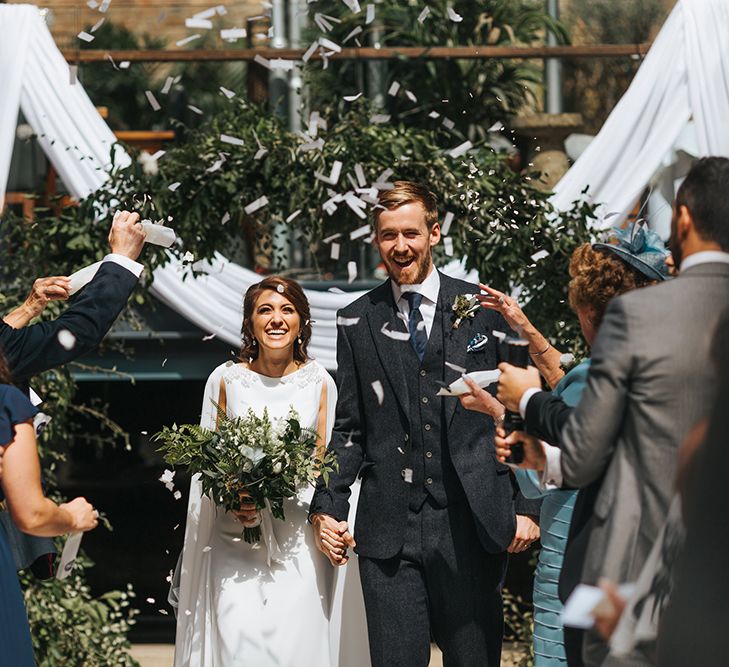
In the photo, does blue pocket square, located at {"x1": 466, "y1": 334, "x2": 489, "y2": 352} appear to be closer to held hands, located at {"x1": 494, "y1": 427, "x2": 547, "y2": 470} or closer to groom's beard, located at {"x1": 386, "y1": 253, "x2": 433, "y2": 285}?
groom's beard, located at {"x1": 386, "y1": 253, "x2": 433, "y2": 285}

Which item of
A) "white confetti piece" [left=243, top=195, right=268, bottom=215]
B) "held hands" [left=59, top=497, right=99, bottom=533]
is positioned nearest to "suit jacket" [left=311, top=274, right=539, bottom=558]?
"held hands" [left=59, top=497, right=99, bottom=533]

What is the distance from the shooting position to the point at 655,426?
10.1ft

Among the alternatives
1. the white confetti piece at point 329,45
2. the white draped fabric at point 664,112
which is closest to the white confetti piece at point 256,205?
the white confetti piece at point 329,45

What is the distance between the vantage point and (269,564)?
206 inches

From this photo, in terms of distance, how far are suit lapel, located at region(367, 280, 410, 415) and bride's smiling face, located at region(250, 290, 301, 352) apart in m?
0.59

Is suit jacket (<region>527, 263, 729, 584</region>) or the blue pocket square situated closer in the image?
suit jacket (<region>527, 263, 729, 584</region>)

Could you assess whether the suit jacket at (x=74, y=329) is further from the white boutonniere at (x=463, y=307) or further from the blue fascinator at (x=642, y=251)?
the blue fascinator at (x=642, y=251)

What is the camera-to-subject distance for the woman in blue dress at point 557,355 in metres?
3.89

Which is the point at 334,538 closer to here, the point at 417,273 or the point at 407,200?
the point at 417,273

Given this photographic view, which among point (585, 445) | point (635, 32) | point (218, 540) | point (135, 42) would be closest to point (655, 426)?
point (585, 445)

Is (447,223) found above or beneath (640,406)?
beneath

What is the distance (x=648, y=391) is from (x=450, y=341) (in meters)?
1.69

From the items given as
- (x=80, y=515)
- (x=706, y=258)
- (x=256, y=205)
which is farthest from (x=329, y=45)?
(x=706, y=258)

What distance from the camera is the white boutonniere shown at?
4742mm
